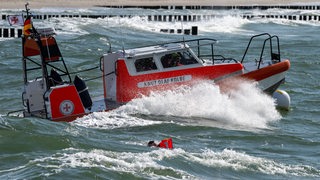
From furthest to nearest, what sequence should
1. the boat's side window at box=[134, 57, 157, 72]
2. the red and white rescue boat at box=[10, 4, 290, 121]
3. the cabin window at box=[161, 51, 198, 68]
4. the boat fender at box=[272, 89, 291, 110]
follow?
the boat fender at box=[272, 89, 291, 110], the cabin window at box=[161, 51, 198, 68], the boat's side window at box=[134, 57, 157, 72], the red and white rescue boat at box=[10, 4, 290, 121]

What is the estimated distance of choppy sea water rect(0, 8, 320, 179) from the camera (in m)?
15.7

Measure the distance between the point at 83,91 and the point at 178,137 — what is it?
3095 millimetres

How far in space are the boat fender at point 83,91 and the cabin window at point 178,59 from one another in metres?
2.04

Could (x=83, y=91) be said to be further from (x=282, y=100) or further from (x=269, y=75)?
(x=282, y=100)

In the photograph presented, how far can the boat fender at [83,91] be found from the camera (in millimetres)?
21578

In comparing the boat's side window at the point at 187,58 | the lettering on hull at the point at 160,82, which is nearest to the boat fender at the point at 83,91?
the lettering on hull at the point at 160,82

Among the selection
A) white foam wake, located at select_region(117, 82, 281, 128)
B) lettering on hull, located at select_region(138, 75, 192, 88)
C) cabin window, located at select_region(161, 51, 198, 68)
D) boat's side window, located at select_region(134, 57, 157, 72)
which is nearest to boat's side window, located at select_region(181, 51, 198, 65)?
cabin window, located at select_region(161, 51, 198, 68)

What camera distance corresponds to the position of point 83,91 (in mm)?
21703

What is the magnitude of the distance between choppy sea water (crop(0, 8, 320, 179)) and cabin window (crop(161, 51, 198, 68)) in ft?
2.07

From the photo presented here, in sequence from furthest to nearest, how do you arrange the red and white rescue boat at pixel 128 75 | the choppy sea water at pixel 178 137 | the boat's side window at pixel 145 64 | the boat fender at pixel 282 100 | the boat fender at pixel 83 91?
the boat fender at pixel 282 100 → the boat's side window at pixel 145 64 → the boat fender at pixel 83 91 → the red and white rescue boat at pixel 128 75 → the choppy sea water at pixel 178 137

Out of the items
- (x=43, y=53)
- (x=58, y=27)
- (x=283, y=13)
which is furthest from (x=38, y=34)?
(x=283, y=13)

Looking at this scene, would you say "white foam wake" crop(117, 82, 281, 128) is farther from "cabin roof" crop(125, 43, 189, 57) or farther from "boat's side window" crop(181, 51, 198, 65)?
"cabin roof" crop(125, 43, 189, 57)

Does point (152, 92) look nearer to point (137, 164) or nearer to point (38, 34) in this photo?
point (38, 34)

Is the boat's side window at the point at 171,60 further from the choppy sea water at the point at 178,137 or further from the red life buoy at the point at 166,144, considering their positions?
the red life buoy at the point at 166,144
